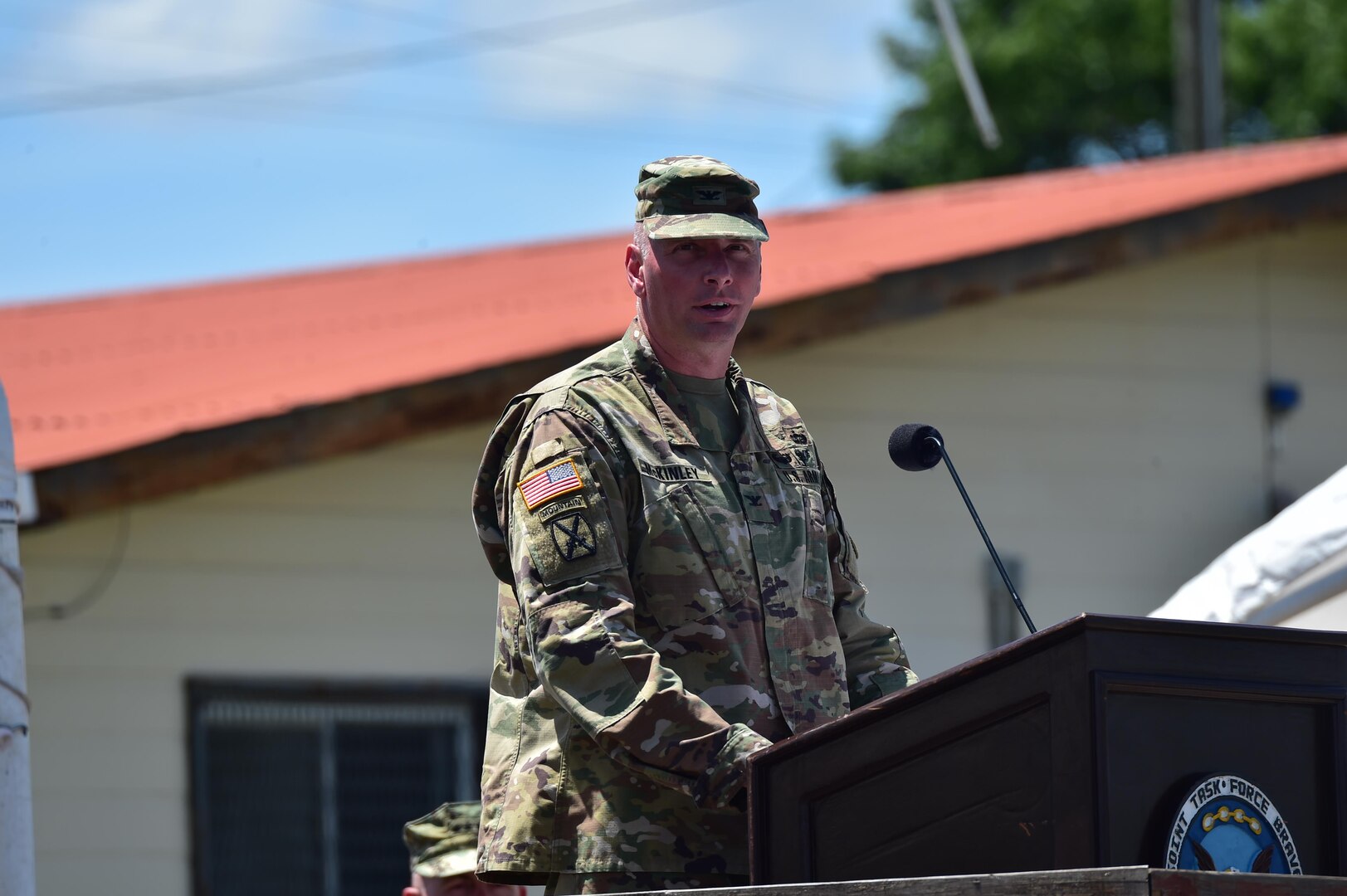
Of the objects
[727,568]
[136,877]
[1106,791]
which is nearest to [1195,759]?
[1106,791]

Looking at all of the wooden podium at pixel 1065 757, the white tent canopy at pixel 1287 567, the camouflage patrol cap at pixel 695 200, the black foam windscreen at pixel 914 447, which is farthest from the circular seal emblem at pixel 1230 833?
the white tent canopy at pixel 1287 567

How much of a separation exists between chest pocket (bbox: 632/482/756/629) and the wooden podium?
1.69 feet

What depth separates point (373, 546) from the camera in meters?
8.02

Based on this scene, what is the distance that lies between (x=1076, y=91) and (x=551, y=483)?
2815 centimetres

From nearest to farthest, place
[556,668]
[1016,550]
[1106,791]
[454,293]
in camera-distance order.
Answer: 1. [1106,791]
2. [556,668]
3. [1016,550]
4. [454,293]

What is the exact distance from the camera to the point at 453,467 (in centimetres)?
816

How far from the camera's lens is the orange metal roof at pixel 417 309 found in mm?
8000

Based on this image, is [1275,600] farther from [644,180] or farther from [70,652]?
[70,652]

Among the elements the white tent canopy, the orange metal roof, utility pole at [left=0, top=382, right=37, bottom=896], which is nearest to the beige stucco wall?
the orange metal roof

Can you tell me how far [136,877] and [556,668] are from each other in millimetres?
4537

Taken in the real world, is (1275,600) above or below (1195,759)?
above

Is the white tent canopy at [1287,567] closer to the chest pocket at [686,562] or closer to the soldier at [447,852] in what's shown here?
the soldier at [447,852]

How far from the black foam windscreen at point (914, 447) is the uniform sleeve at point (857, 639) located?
0.40 meters

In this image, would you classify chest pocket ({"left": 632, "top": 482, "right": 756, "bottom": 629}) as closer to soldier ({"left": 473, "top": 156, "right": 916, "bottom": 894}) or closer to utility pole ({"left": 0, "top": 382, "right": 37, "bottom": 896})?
soldier ({"left": 473, "top": 156, "right": 916, "bottom": 894})
